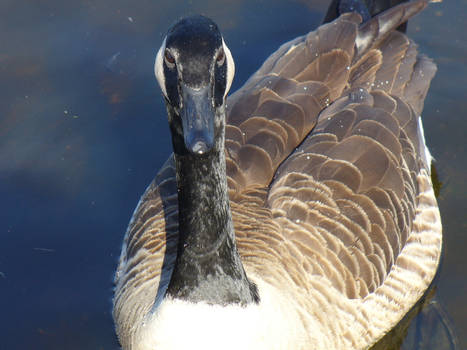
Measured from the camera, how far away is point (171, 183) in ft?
17.2

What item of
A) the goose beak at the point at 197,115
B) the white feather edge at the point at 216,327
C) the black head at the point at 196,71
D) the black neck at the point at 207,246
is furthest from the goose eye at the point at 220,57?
the white feather edge at the point at 216,327

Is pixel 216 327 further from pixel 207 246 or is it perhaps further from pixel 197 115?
pixel 197 115

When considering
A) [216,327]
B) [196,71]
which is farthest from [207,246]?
[196,71]

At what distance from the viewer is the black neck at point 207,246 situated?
13.1ft

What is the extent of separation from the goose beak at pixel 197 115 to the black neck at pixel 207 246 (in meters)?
0.55

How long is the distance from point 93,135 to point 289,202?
2772 mm

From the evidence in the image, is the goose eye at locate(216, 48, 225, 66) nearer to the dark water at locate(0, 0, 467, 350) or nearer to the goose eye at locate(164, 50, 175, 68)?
the goose eye at locate(164, 50, 175, 68)

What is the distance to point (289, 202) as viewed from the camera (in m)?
4.82

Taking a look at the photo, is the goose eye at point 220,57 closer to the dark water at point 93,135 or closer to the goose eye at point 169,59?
the goose eye at point 169,59

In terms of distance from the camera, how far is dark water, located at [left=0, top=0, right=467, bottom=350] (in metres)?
5.73

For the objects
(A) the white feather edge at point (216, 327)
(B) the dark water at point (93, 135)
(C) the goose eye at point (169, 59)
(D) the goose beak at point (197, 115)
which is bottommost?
(B) the dark water at point (93, 135)

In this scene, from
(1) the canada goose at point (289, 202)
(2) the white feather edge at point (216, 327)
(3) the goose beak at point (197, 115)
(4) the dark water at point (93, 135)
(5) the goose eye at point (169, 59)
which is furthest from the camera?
(4) the dark water at point (93, 135)

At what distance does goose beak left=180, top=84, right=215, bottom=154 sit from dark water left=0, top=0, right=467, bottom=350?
2558 millimetres

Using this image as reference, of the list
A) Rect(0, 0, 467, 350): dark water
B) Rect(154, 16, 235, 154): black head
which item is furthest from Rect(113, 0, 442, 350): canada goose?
Rect(0, 0, 467, 350): dark water
